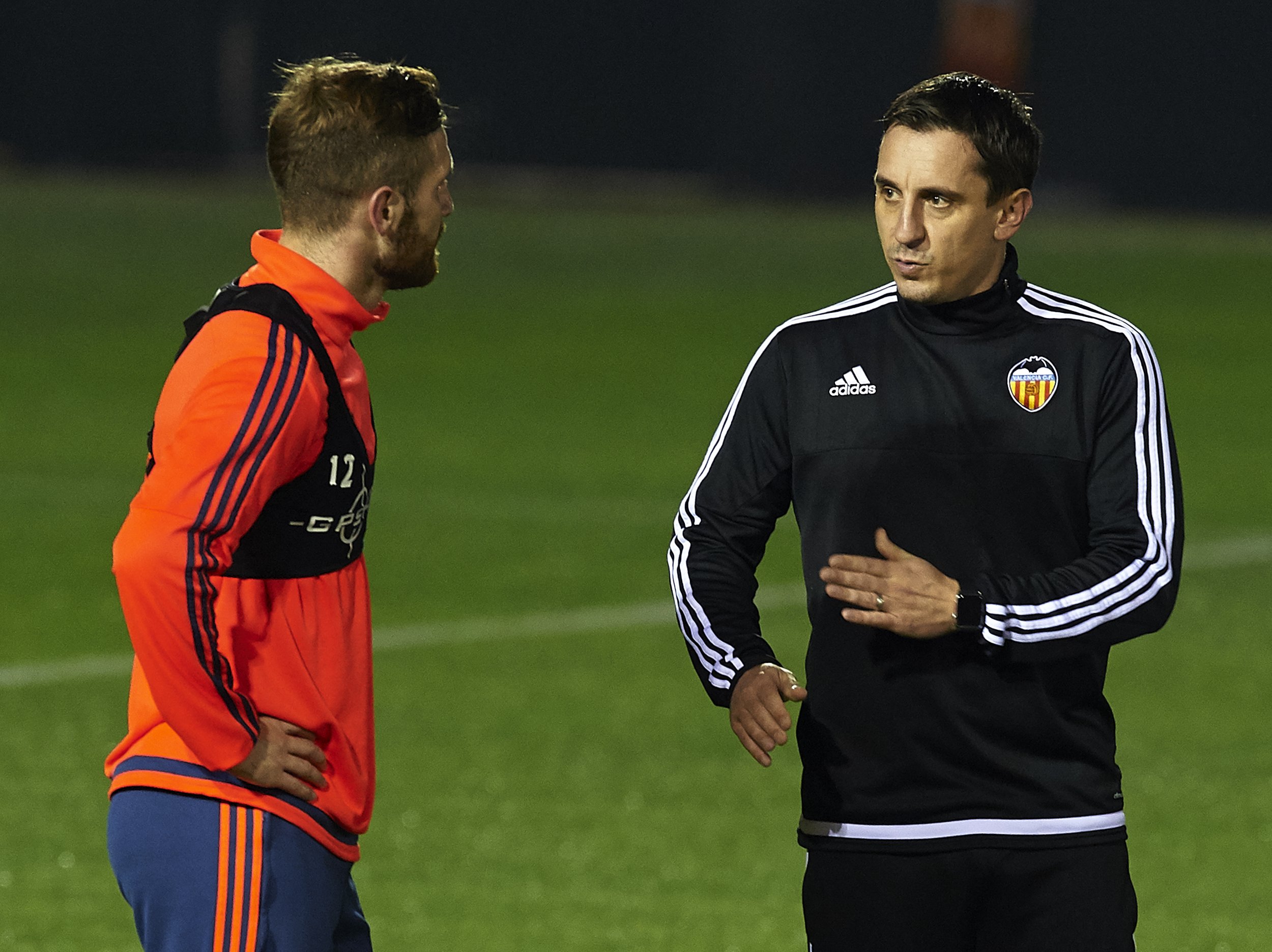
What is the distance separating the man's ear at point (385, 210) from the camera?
11.2 feet

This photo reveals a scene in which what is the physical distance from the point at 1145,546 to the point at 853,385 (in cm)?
49

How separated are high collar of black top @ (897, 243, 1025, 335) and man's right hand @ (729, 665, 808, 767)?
57 centimetres

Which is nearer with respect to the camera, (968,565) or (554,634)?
(968,565)

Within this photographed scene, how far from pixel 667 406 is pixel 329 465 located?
13.7 metres

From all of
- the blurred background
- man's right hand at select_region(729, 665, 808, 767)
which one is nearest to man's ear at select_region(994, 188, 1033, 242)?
man's right hand at select_region(729, 665, 808, 767)

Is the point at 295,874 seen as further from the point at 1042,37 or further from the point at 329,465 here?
the point at 1042,37

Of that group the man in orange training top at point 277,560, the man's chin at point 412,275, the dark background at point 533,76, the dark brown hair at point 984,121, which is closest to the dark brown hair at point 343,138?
the man in orange training top at point 277,560

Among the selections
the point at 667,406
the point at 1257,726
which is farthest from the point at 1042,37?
the point at 1257,726

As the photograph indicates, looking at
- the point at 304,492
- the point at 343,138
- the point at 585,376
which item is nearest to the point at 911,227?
the point at 343,138

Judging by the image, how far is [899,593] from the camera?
10.7 feet

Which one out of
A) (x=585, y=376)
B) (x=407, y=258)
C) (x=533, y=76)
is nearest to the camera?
(x=407, y=258)

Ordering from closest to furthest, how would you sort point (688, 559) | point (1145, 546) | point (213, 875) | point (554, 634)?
point (213, 875), point (1145, 546), point (688, 559), point (554, 634)

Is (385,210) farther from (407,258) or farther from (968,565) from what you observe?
(968,565)

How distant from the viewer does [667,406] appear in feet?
55.6
